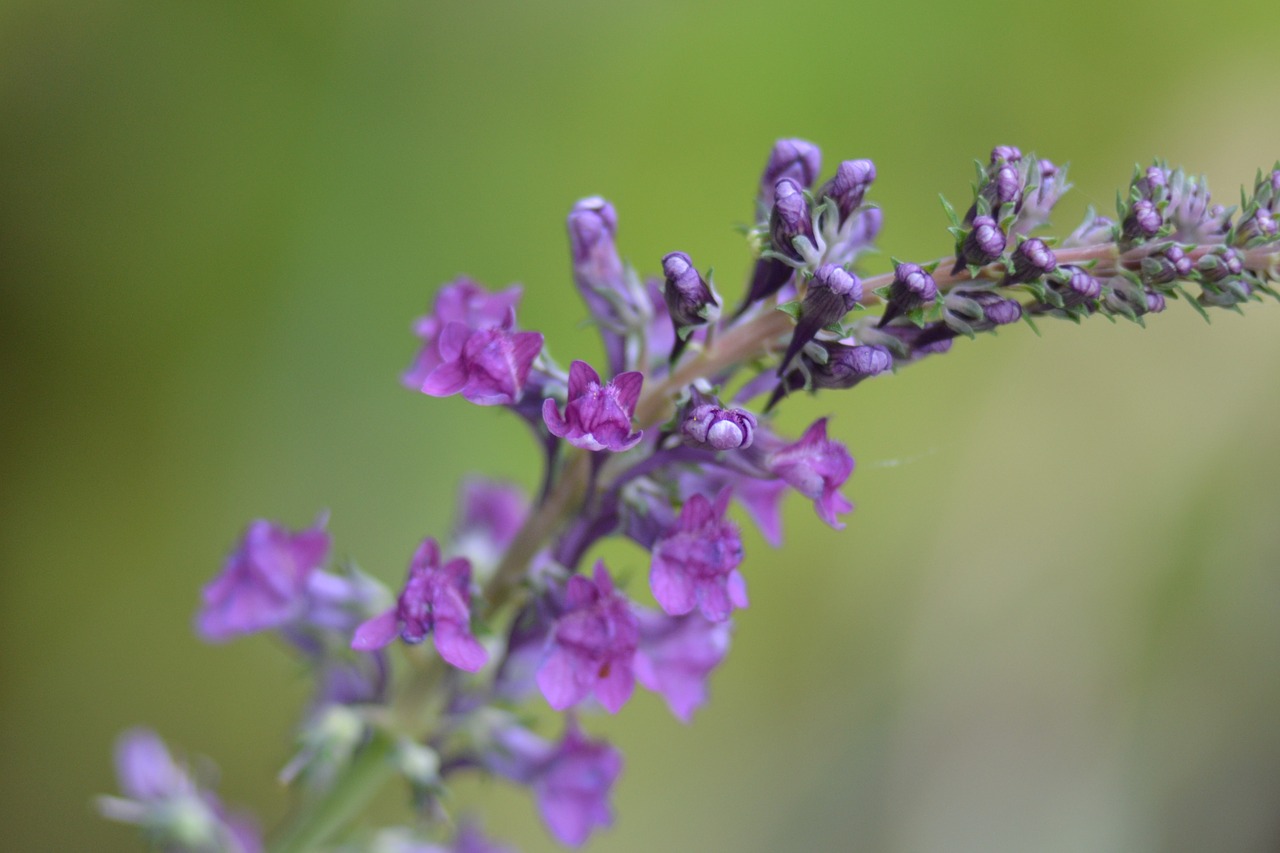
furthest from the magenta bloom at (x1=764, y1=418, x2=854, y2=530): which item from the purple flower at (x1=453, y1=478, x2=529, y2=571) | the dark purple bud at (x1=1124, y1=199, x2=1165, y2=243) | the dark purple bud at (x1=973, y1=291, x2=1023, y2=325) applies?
the purple flower at (x1=453, y1=478, x2=529, y2=571)

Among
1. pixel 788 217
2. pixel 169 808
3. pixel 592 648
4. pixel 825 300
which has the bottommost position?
pixel 169 808

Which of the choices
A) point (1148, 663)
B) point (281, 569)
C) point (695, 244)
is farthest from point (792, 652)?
point (281, 569)

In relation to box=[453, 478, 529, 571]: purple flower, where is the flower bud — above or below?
above

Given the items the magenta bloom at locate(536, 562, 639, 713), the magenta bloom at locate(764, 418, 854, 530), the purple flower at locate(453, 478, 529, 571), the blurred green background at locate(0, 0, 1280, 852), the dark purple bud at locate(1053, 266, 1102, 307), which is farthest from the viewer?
the blurred green background at locate(0, 0, 1280, 852)

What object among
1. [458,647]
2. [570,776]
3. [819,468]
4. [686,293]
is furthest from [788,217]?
[570,776]

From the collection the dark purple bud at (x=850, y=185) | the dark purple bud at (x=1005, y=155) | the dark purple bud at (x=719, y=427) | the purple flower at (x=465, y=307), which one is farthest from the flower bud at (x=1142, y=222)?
the purple flower at (x=465, y=307)

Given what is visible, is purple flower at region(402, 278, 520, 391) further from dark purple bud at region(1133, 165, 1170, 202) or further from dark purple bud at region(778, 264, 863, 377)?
dark purple bud at region(1133, 165, 1170, 202)

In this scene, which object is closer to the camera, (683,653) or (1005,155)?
(1005,155)

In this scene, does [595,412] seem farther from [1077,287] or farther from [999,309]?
[1077,287]
